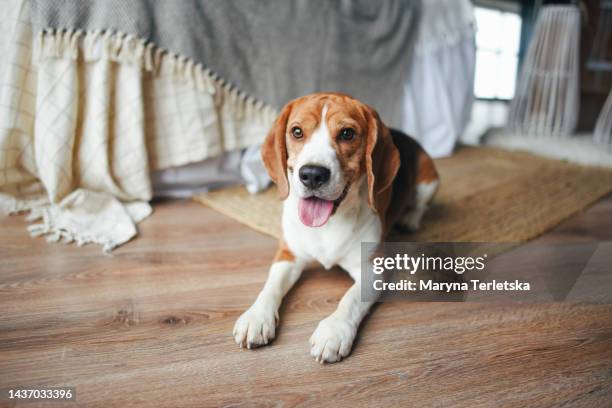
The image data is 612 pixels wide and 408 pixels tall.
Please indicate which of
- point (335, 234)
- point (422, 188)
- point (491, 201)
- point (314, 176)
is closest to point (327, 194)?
point (314, 176)

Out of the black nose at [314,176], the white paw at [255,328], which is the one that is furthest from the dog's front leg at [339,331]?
the black nose at [314,176]

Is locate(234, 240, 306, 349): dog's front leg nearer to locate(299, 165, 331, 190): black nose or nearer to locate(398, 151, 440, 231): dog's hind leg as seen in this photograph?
locate(299, 165, 331, 190): black nose

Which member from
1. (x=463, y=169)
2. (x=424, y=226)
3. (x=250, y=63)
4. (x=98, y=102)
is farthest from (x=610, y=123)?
(x=98, y=102)

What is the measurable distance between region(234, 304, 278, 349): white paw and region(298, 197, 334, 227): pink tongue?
34cm

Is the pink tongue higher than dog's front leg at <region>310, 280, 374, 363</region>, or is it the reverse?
the pink tongue

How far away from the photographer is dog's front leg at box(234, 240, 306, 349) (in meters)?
1.32

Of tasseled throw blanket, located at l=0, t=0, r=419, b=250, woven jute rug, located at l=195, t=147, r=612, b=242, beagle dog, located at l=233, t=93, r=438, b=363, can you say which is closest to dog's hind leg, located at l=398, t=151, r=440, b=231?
woven jute rug, located at l=195, t=147, r=612, b=242

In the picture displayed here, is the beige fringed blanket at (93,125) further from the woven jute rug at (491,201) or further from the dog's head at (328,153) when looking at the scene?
the dog's head at (328,153)

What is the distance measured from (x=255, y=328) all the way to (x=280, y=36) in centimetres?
219

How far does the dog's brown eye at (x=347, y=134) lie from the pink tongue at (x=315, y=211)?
242mm

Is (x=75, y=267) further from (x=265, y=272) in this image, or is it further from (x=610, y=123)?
(x=610, y=123)

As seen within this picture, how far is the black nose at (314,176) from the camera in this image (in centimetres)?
138

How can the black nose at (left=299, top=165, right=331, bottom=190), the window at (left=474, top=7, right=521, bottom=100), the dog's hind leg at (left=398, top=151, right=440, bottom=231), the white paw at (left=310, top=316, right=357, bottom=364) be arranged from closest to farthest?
the white paw at (left=310, top=316, right=357, bottom=364)
the black nose at (left=299, top=165, right=331, bottom=190)
the dog's hind leg at (left=398, top=151, right=440, bottom=231)
the window at (left=474, top=7, right=521, bottom=100)

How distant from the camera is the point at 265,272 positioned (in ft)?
6.05
